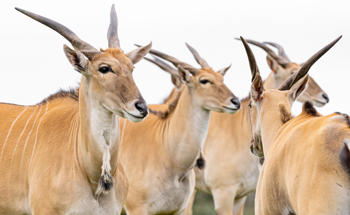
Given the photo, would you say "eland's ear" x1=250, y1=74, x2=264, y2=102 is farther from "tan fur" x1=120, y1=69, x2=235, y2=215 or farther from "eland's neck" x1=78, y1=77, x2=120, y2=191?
"tan fur" x1=120, y1=69, x2=235, y2=215

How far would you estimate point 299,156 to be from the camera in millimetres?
4551

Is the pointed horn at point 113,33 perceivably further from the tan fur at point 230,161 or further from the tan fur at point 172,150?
the tan fur at point 230,161

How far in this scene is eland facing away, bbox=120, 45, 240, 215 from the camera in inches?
311

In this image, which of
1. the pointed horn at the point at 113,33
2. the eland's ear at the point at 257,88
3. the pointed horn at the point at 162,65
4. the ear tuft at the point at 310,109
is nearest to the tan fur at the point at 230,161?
the pointed horn at the point at 162,65

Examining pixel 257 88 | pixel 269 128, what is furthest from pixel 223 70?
pixel 269 128

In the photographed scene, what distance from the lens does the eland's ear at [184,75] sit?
8.38m

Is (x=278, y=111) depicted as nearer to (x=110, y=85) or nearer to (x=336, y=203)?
(x=110, y=85)

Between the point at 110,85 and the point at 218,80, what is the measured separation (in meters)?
2.87

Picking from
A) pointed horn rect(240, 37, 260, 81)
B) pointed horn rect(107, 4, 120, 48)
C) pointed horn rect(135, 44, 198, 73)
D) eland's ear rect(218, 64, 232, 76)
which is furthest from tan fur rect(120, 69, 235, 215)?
pointed horn rect(240, 37, 260, 81)

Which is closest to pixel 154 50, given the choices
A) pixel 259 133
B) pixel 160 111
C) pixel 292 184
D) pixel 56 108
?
pixel 160 111

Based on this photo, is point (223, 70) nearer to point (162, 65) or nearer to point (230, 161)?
point (162, 65)

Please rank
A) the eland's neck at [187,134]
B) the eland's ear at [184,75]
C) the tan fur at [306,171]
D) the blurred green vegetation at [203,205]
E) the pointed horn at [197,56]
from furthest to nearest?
the blurred green vegetation at [203,205]
the pointed horn at [197,56]
the eland's ear at [184,75]
the eland's neck at [187,134]
the tan fur at [306,171]

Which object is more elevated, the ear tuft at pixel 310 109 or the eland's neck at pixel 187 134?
the ear tuft at pixel 310 109

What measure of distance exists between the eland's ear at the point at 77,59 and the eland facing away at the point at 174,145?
7.86 ft
